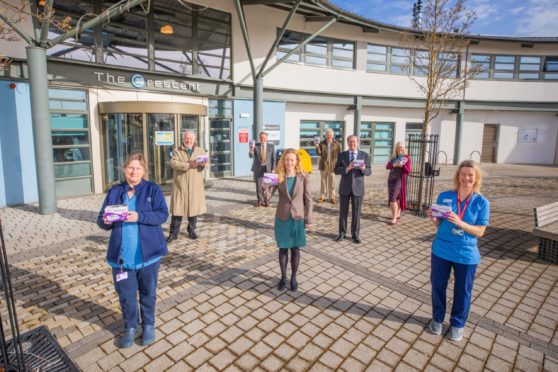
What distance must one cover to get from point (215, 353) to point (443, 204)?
260 centimetres

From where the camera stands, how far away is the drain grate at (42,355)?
8.13 feet

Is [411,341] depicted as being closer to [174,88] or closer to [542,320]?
[542,320]

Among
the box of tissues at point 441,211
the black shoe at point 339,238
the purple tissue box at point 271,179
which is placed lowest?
the black shoe at point 339,238

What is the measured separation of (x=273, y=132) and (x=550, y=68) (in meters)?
18.4

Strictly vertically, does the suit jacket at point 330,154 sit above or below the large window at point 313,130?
below

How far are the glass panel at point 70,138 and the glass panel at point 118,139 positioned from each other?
57cm

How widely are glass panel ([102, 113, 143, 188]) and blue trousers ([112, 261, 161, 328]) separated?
7796 millimetres

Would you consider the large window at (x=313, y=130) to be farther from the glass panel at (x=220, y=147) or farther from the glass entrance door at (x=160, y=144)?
the glass entrance door at (x=160, y=144)

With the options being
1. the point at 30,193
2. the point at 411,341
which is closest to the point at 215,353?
the point at 411,341

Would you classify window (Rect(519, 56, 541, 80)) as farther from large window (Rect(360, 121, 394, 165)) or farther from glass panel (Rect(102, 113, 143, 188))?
glass panel (Rect(102, 113, 143, 188))

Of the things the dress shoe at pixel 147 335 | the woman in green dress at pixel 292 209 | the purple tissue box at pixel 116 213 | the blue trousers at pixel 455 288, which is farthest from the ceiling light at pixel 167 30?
the blue trousers at pixel 455 288

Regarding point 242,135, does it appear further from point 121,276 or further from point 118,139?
point 121,276

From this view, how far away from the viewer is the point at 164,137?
1046 cm

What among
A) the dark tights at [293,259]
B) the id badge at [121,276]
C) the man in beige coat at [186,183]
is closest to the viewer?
the id badge at [121,276]
